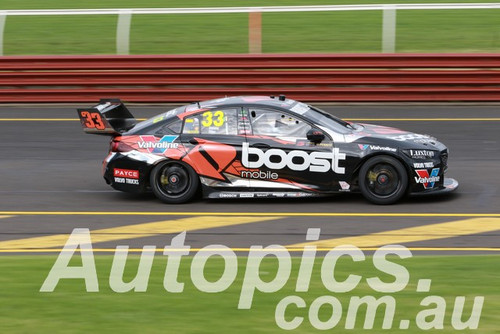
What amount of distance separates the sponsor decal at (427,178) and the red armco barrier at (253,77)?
777cm

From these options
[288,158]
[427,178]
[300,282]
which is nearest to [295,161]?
[288,158]

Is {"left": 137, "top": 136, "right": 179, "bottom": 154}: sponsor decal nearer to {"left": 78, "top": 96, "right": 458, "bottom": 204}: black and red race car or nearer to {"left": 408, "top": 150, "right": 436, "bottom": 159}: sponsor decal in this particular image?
{"left": 78, "top": 96, "right": 458, "bottom": 204}: black and red race car

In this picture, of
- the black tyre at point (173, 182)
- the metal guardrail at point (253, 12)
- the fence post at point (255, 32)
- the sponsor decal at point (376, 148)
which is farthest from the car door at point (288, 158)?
the fence post at point (255, 32)

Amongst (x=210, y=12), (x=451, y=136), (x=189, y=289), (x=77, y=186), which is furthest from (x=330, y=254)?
(x=210, y=12)

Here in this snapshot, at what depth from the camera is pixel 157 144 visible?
12.9 m

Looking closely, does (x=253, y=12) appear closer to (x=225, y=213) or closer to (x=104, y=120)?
(x=104, y=120)

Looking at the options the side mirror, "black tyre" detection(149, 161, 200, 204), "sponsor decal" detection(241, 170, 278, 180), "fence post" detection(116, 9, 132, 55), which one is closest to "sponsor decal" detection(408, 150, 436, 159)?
the side mirror

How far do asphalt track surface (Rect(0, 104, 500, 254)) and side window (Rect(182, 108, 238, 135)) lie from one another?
3.12ft

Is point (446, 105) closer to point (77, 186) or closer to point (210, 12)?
point (210, 12)

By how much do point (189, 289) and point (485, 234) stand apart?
14.3ft

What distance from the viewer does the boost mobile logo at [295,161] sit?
12523 mm

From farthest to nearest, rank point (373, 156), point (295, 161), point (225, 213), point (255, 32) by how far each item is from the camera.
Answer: point (255, 32) → point (295, 161) → point (373, 156) → point (225, 213)

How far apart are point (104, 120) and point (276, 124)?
7.61 ft

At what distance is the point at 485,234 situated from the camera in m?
11.1
